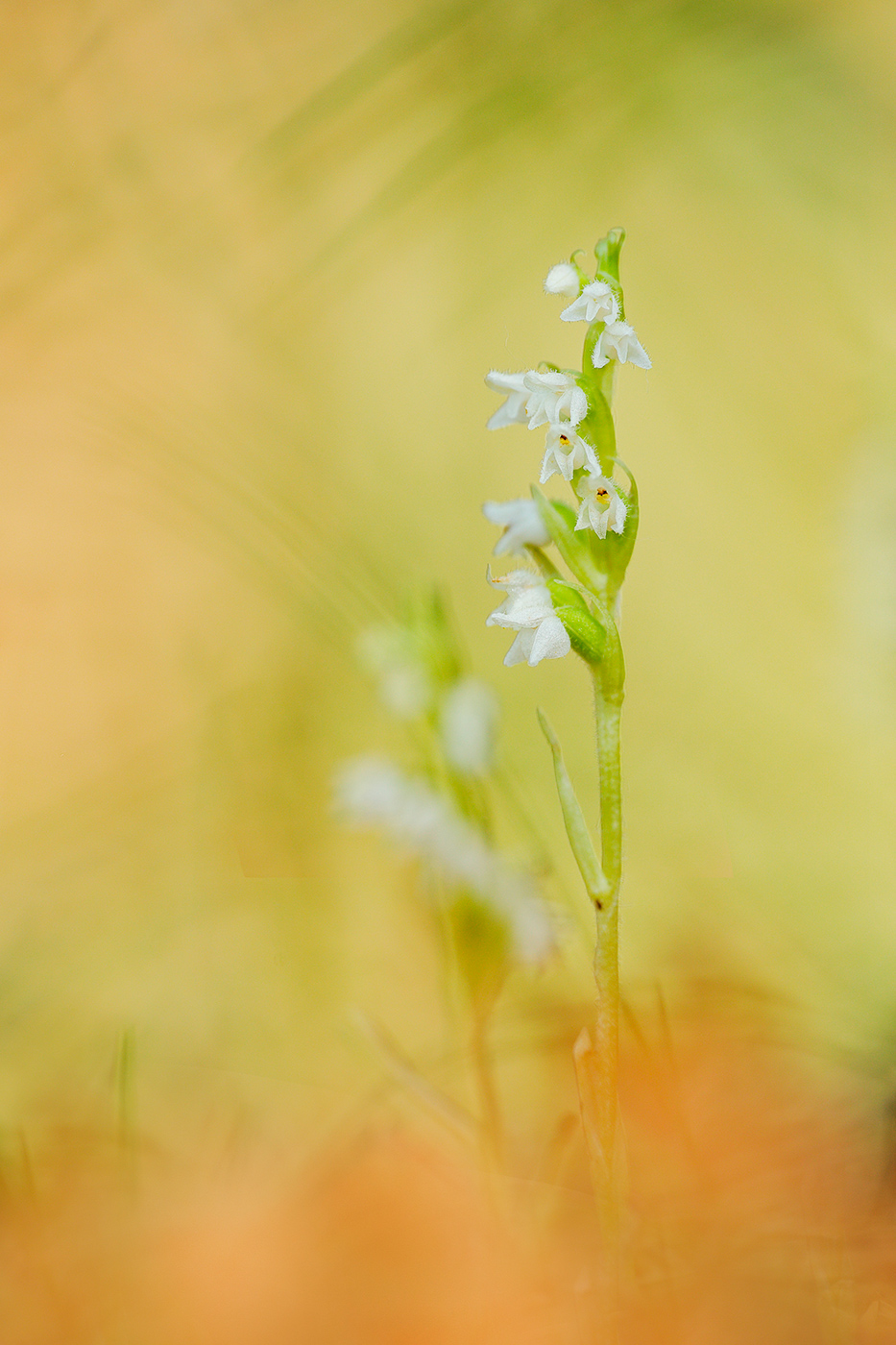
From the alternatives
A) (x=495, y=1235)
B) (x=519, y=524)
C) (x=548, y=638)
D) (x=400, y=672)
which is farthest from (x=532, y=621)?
(x=495, y=1235)

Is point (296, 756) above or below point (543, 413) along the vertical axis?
below

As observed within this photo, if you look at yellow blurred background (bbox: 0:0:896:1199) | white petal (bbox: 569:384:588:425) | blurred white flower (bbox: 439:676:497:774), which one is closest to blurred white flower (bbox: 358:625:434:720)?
blurred white flower (bbox: 439:676:497:774)

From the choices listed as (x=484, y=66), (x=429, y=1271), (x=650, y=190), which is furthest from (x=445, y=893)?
(x=650, y=190)

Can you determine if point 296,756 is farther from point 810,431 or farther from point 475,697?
point 810,431

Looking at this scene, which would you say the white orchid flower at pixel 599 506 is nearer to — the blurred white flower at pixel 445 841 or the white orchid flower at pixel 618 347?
the white orchid flower at pixel 618 347

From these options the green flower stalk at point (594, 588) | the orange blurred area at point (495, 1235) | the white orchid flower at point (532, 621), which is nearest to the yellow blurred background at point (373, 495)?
the orange blurred area at point (495, 1235)

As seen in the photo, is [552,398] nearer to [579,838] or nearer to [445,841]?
[579,838]

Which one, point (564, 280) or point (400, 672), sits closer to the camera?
point (564, 280)

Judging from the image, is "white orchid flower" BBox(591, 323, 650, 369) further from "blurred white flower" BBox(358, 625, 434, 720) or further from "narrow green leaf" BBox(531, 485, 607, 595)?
"blurred white flower" BBox(358, 625, 434, 720)
